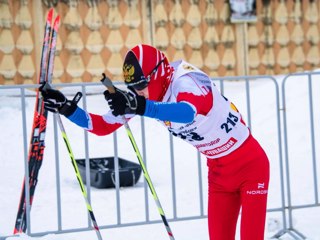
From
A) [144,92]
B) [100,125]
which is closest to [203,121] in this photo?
[144,92]

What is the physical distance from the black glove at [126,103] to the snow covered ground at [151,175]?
2.37 metres

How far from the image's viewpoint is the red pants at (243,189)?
12.6 feet

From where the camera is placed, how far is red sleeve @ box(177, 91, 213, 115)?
11.4ft

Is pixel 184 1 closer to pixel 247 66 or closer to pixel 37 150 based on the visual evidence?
pixel 247 66

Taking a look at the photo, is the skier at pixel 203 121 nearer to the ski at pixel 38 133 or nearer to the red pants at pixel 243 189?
the red pants at pixel 243 189

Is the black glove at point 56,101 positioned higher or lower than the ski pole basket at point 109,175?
higher

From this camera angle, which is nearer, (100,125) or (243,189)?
(243,189)

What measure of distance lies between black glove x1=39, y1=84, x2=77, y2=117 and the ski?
206 centimetres

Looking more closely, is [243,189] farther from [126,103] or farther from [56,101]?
[56,101]

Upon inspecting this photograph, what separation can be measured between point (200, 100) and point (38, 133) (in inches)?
116

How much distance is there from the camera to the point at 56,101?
3.89m

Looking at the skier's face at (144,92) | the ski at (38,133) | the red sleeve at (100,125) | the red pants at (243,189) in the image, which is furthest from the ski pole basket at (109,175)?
the skier's face at (144,92)

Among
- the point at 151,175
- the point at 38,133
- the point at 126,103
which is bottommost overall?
the point at 151,175

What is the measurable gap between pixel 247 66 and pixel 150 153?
5.57 m
